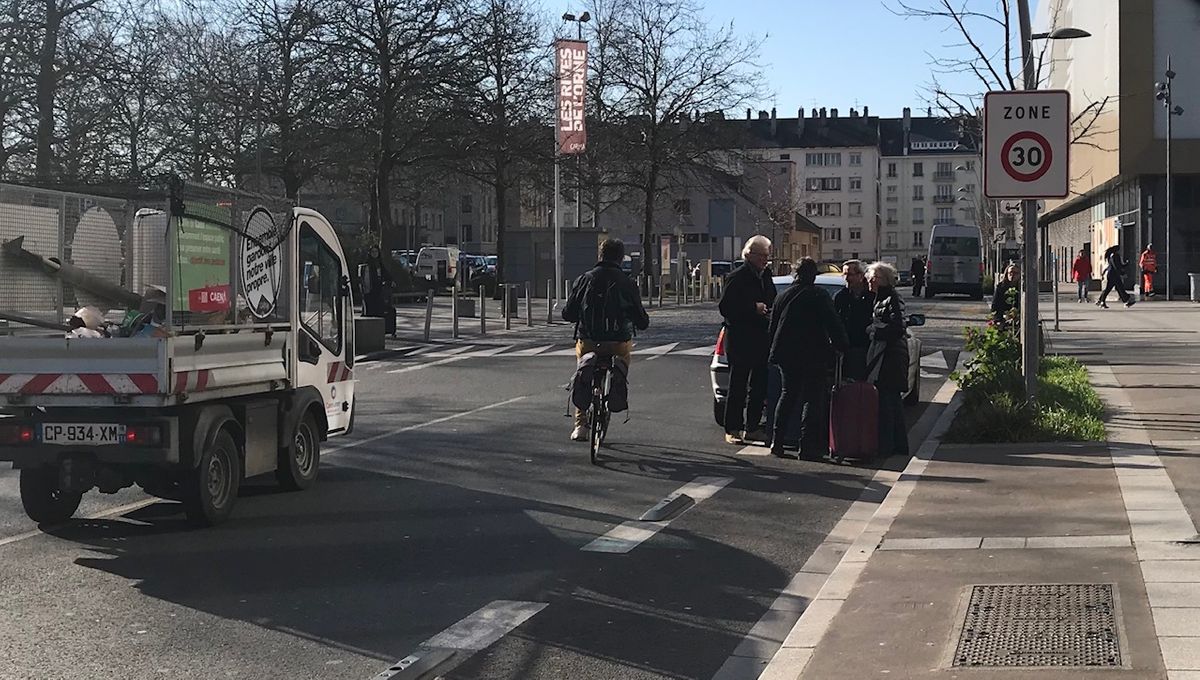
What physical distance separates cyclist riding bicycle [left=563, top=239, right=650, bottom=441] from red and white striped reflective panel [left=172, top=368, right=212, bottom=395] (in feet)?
13.6

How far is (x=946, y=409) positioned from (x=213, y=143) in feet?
76.1

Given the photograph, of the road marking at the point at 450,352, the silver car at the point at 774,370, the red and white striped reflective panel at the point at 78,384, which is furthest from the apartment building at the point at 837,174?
the red and white striped reflective panel at the point at 78,384

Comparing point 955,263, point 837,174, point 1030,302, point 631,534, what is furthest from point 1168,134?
point 837,174

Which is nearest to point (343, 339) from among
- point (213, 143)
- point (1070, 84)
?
point (213, 143)

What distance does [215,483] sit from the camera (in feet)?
A: 30.4

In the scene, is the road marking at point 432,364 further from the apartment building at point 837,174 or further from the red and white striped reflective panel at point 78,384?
the apartment building at point 837,174

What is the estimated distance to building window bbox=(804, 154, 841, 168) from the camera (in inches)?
6270

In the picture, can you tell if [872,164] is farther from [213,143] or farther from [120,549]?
[120,549]

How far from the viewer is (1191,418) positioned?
14000 millimetres

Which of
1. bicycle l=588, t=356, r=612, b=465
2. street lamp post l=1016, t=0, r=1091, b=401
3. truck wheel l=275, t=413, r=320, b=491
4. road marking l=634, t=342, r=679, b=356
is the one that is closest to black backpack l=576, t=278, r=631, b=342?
bicycle l=588, t=356, r=612, b=465

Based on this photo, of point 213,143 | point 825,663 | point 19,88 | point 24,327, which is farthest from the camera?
point 213,143

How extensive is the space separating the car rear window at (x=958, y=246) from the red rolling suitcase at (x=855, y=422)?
1913 inches

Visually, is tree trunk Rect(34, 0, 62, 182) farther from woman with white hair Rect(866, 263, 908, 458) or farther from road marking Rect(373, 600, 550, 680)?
road marking Rect(373, 600, 550, 680)

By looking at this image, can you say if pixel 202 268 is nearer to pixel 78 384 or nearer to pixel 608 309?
pixel 78 384
